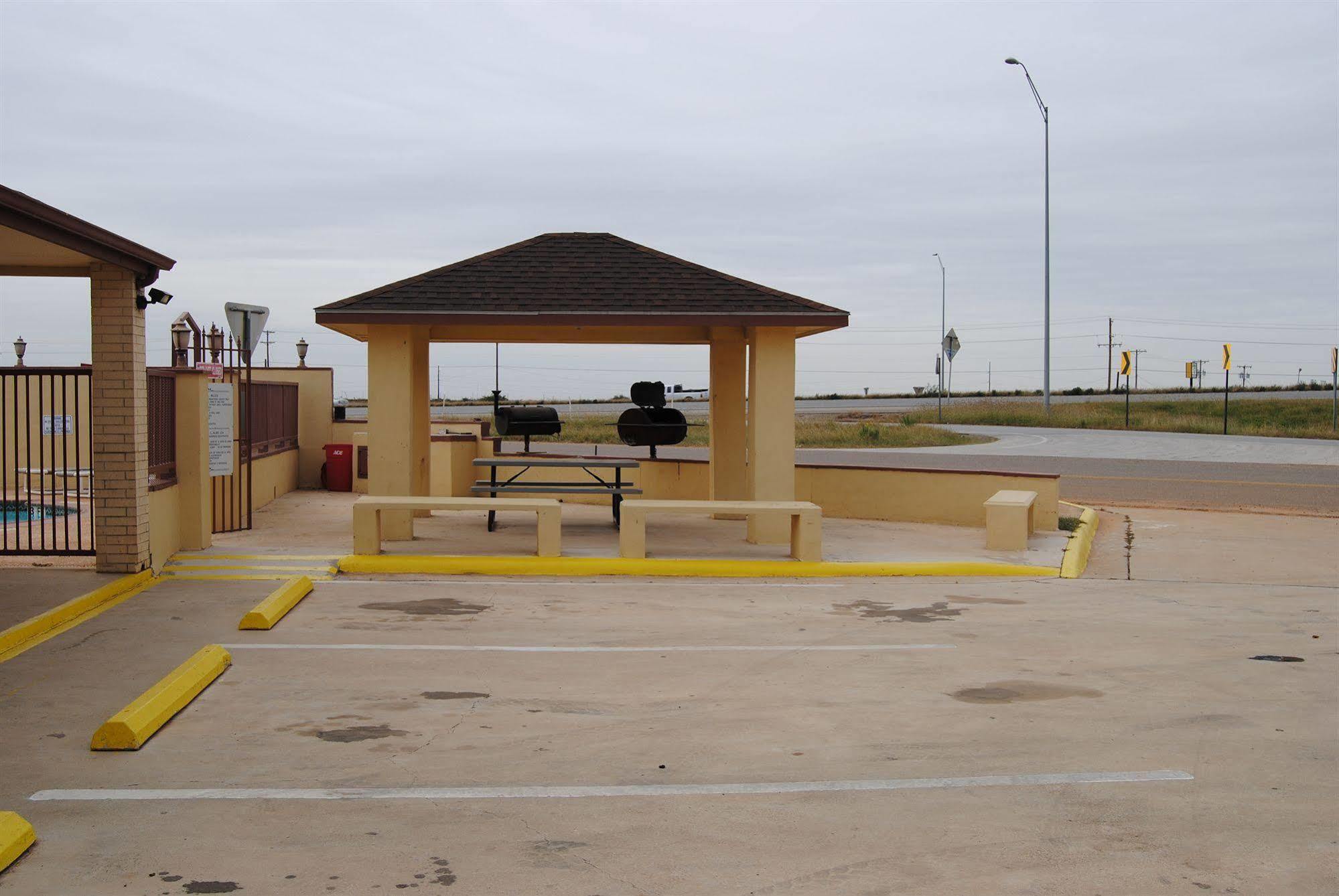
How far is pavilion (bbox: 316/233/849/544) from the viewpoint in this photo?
1336cm

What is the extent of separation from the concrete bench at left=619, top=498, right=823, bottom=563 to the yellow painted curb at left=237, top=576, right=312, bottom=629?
3.27 m

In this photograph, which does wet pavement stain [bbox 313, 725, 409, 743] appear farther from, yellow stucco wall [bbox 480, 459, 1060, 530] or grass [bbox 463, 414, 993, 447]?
grass [bbox 463, 414, 993, 447]

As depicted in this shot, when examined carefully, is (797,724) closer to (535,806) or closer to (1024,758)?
(1024,758)

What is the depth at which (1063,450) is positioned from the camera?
106 feet

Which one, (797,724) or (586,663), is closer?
(797,724)

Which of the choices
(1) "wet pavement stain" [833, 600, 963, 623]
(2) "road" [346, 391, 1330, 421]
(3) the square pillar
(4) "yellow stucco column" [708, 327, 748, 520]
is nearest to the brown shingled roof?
(3) the square pillar

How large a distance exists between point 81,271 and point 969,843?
9640mm

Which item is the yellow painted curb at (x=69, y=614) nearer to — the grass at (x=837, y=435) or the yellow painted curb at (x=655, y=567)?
the yellow painted curb at (x=655, y=567)

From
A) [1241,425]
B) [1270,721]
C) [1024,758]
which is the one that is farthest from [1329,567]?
[1241,425]

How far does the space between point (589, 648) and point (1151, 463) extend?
75.8ft

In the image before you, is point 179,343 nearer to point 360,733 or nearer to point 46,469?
point 46,469

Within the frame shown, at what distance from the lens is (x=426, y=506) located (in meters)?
12.2

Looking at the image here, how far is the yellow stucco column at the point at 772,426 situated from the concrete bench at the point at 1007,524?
2.33 metres

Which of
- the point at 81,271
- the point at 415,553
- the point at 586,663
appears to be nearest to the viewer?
the point at 586,663
